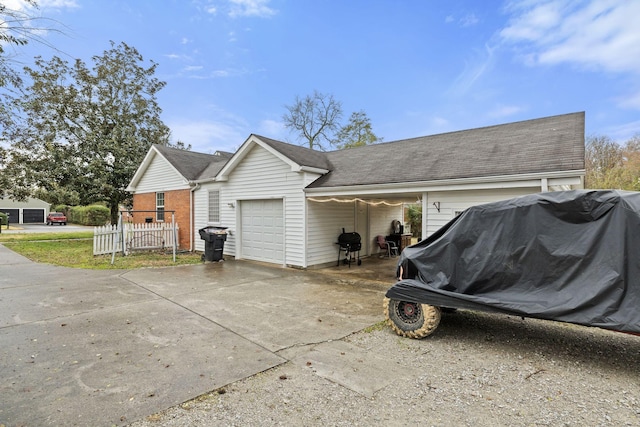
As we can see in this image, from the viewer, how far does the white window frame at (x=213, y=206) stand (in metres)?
13.0

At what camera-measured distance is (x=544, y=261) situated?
373 centimetres

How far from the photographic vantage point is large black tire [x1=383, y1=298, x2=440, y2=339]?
4.40 m

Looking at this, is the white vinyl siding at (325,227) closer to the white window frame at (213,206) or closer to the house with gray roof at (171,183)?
the white window frame at (213,206)

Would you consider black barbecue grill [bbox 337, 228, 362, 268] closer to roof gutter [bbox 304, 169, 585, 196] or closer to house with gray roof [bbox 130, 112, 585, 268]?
house with gray roof [bbox 130, 112, 585, 268]

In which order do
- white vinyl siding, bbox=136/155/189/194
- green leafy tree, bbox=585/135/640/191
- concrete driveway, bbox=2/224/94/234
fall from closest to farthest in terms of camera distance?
1. white vinyl siding, bbox=136/155/189/194
2. green leafy tree, bbox=585/135/640/191
3. concrete driveway, bbox=2/224/94/234

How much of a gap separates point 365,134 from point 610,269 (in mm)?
30233

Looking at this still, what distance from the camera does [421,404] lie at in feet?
9.74

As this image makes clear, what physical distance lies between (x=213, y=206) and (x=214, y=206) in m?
0.06

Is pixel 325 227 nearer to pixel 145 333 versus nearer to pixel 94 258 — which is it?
pixel 145 333

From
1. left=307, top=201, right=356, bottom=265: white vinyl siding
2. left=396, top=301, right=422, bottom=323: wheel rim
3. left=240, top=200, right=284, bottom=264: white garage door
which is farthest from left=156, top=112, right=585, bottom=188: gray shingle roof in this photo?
left=396, top=301, right=422, bottom=323: wheel rim

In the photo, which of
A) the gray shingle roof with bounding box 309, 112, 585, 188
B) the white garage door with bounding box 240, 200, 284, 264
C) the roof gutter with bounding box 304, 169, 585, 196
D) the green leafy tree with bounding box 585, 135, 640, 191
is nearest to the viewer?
the roof gutter with bounding box 304, 169, 585, 196

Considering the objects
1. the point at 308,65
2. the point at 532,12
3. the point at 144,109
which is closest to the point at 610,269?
the point at 532,12

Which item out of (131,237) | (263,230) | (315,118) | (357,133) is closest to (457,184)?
(263,230)

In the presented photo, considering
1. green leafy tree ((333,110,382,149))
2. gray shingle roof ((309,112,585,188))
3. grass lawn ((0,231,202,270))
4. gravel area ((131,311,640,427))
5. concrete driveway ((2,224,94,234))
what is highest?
green leafy tree ((333,110,382,149))
